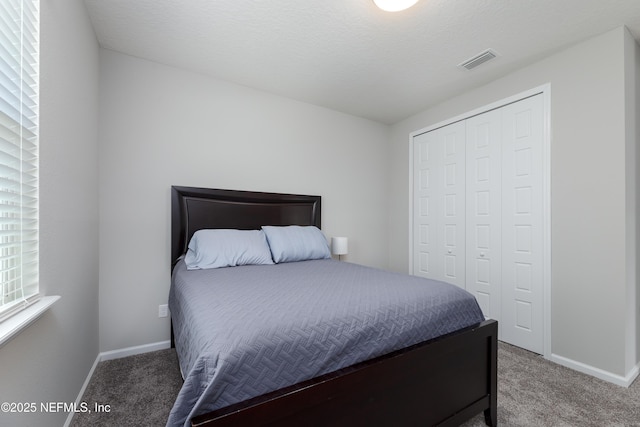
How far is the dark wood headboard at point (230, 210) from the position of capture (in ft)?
8.24

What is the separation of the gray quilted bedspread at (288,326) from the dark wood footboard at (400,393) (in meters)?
0.05

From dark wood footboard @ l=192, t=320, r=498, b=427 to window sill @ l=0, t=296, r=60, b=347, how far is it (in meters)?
0.66

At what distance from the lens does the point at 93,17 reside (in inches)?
78.2

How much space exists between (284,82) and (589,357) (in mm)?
3559

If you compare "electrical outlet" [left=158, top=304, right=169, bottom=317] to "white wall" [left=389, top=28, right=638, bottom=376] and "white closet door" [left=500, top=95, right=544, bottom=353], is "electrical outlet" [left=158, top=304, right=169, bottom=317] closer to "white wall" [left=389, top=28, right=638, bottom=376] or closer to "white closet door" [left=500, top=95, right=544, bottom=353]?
"white closet door" [left=500, top=95, right=544, bottom=353]

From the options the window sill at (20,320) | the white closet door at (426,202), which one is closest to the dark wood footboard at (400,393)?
the window sill at (20,320)

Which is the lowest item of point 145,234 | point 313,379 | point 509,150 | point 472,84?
point 313,379

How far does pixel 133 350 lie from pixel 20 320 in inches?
66.3

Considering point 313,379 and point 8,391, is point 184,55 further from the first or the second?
point 313,379

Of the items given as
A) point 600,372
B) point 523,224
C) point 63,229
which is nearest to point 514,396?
point 600,372

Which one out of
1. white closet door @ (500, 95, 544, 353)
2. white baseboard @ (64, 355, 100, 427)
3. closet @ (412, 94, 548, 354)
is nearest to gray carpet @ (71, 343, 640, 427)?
white baseboard @ (64, 355, 100, 427)

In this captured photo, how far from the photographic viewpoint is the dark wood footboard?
3.07ft

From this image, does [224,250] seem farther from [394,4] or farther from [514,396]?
[514,396]

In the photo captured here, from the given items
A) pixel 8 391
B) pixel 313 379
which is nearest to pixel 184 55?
pixel 8 391
